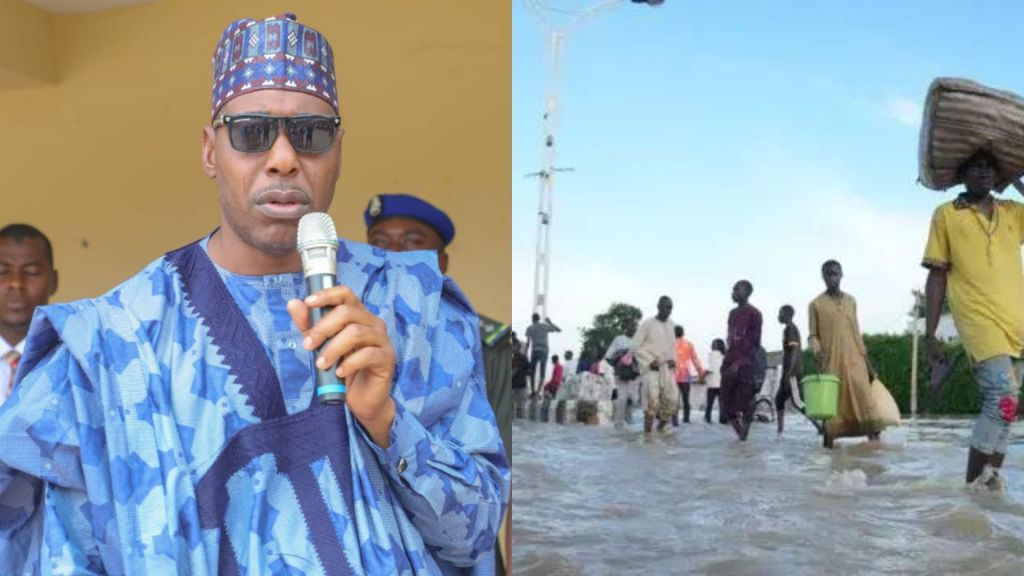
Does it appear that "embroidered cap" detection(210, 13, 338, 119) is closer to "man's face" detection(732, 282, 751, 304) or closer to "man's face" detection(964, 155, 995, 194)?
"man's face" detection(964, 155, 995, 194)

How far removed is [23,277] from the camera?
362 cm

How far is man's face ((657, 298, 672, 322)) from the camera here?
34.2 ft

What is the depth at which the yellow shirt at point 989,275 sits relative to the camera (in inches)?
219

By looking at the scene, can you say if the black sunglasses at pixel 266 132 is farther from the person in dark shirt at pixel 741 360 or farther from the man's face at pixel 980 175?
the person in dark shirt at pixel 741 360

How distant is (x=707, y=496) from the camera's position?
703cm

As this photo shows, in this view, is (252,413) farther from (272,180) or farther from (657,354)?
(657,354)

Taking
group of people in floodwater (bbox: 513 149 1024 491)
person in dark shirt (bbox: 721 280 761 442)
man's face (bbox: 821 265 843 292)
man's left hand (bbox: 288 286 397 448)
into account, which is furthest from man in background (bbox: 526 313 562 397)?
man's left hand (bbox: 288 286 397 448)

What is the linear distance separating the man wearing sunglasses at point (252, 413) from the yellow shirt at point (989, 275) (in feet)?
15.7

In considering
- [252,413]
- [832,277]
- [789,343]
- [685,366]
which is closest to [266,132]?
[252,413]

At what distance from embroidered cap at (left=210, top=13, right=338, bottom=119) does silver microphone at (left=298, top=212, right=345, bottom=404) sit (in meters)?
0.21

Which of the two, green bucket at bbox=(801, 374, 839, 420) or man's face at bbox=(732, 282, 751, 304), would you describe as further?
man's face at bbox=(732, 282, 751, 304)

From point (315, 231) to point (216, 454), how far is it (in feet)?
0.98

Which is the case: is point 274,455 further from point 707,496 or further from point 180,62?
point 707,496

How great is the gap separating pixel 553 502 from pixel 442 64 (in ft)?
10.8
